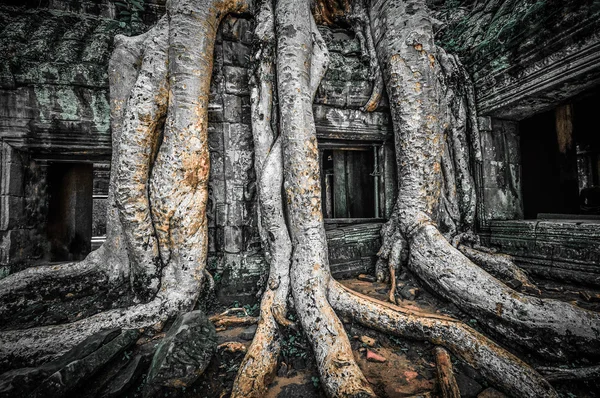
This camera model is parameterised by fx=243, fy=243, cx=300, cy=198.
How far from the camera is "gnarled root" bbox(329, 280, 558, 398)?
1.34 metres

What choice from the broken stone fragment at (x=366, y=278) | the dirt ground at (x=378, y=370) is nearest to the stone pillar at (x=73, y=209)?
the dirt ground at (x=378, y=370)

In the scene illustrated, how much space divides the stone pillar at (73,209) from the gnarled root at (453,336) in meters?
4.47

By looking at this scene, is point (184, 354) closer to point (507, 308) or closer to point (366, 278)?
point (366, 278)

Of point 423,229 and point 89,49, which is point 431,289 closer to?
point 423,229

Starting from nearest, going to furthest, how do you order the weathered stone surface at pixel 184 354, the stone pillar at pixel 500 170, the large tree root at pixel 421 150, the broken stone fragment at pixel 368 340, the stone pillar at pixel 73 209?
the weathered stone surface at pixel 184 354
the broken stone fragment at pixel 368 340
the large tree root at pixel 421 150
the stone pillar at pixel 500 170
the stone pillar at pixel 73 209

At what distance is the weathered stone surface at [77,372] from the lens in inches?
49.2

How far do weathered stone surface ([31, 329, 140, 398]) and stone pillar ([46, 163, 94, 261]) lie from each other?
325 centimetres

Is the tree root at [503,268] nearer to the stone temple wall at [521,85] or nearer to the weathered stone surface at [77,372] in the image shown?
the stone temple wall at [521,85]

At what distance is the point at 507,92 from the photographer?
2805 millimetres

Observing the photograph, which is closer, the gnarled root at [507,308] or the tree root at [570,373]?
the tree root at [570,373]

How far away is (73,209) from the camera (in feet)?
14.4

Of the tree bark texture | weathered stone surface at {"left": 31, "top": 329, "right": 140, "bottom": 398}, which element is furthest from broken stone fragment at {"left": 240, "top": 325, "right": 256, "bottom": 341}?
weathered stone surface at {"left": 31, "top": 329, "right": 140, "bottom": 398}

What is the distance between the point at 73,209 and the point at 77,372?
4.23m

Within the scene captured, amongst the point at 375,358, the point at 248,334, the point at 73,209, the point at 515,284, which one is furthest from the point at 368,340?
the point at 73,209
